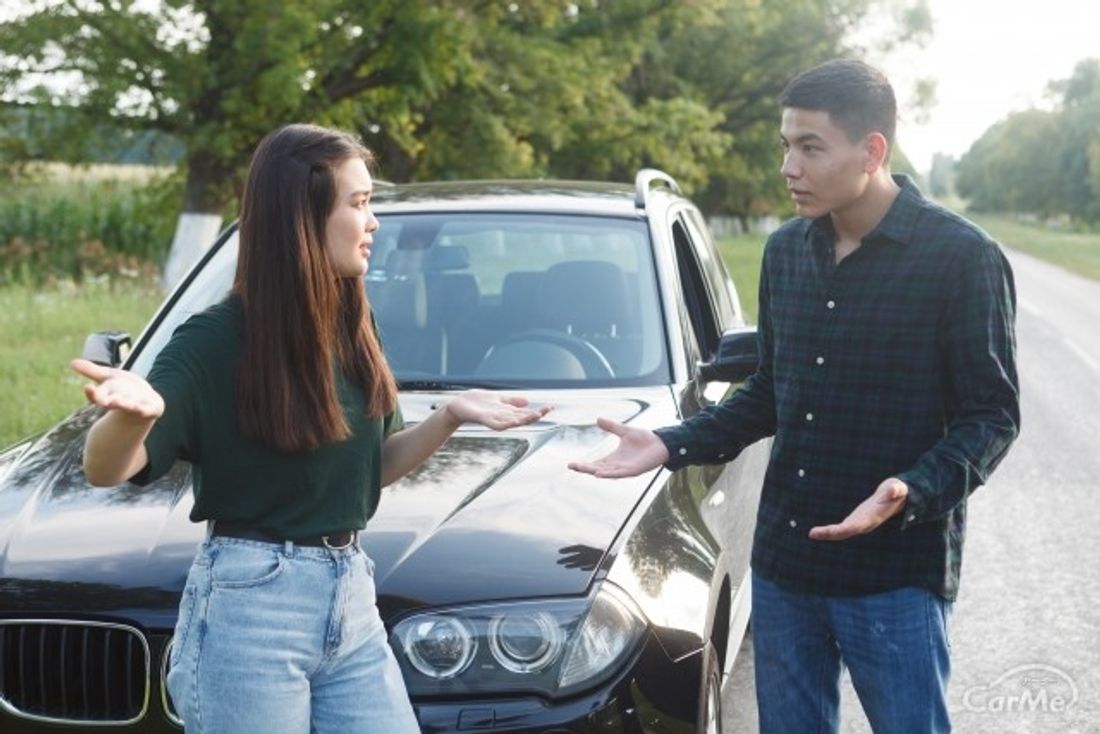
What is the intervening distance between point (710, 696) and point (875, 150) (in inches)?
53.9

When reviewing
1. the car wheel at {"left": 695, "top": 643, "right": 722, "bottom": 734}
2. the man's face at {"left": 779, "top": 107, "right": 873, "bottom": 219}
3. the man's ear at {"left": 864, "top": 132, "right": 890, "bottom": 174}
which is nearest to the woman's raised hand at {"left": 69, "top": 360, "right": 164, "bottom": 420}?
the man's face at {"left": 779, "top": 107, "right": 873, "bottom": 219}

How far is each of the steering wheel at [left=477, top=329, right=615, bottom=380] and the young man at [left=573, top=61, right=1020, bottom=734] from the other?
5.72ft

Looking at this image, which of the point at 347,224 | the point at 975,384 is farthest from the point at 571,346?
the point at 347,224

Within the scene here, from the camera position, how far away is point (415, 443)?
2992 millimetres

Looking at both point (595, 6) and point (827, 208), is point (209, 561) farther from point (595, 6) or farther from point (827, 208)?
point (595, 6)

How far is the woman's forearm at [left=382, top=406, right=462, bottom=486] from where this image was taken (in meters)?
2.97

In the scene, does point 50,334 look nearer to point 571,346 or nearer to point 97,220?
point 571,346

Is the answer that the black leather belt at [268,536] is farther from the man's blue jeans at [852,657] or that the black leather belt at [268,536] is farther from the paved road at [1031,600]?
the paved road at [1031,600]

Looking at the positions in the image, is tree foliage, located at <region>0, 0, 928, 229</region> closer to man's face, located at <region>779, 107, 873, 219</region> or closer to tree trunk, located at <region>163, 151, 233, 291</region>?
tree trunk, located at <region>163, 151, 233, 291</region>

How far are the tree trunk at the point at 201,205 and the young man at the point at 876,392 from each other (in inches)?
741

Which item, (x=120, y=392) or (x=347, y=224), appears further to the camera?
(x=347, y=224)

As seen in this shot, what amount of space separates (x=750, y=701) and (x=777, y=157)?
1755 inches

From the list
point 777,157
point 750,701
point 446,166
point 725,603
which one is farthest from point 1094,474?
point 777,157

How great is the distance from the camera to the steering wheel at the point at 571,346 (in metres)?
4.91
